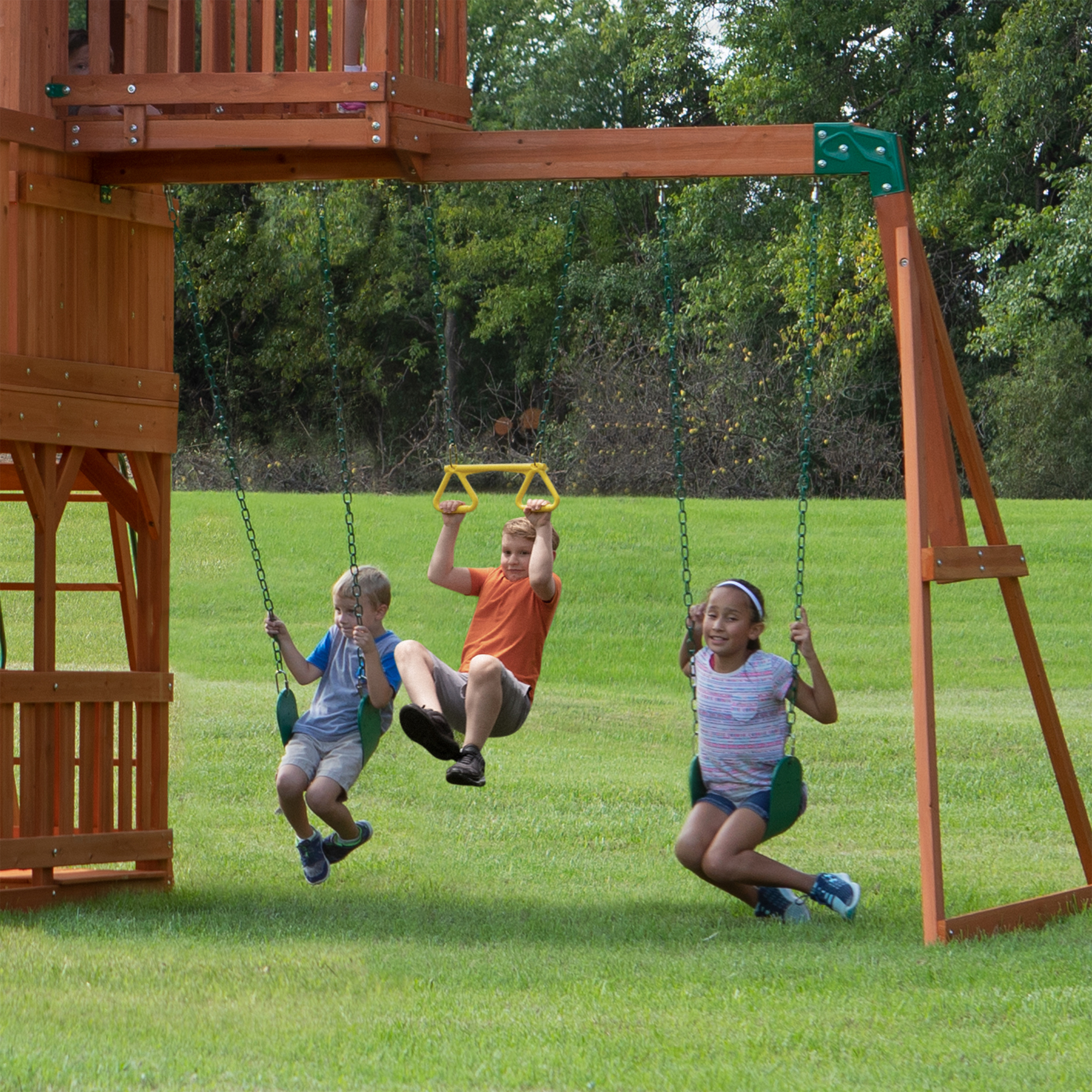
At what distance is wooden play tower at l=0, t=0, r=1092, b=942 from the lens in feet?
20.6

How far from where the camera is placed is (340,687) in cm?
706

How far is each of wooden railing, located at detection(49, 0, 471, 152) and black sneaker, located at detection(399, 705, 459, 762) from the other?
2335 millimetres

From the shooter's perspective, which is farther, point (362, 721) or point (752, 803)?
point (362, 721)

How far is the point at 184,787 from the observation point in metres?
10.3

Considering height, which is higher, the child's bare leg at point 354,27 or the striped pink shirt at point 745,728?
the child's bare leg at point 354,27

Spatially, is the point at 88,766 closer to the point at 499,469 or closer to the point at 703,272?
the point at 499,469

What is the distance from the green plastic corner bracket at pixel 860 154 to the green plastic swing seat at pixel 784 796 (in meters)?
2.30

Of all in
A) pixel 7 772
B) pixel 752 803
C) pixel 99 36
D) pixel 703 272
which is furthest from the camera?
pixel 703 272

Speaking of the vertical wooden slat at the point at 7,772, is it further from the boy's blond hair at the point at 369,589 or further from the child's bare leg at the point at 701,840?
the child's bare leg at the point at 701,840

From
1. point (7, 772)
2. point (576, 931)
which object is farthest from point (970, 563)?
point (7, 772)

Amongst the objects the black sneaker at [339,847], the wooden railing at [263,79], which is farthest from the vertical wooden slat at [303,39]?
the black sneaker at [339,847]

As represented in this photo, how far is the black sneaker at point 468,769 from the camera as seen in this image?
6.67 metres

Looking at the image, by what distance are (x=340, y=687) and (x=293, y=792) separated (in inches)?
20.9

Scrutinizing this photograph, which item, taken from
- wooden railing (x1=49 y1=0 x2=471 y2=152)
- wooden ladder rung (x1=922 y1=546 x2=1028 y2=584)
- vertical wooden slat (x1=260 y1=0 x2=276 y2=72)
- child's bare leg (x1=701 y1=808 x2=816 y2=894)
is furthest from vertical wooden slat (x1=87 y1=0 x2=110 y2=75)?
child's bare leg (x1=701 y1=808 x2=816 y2=894)
